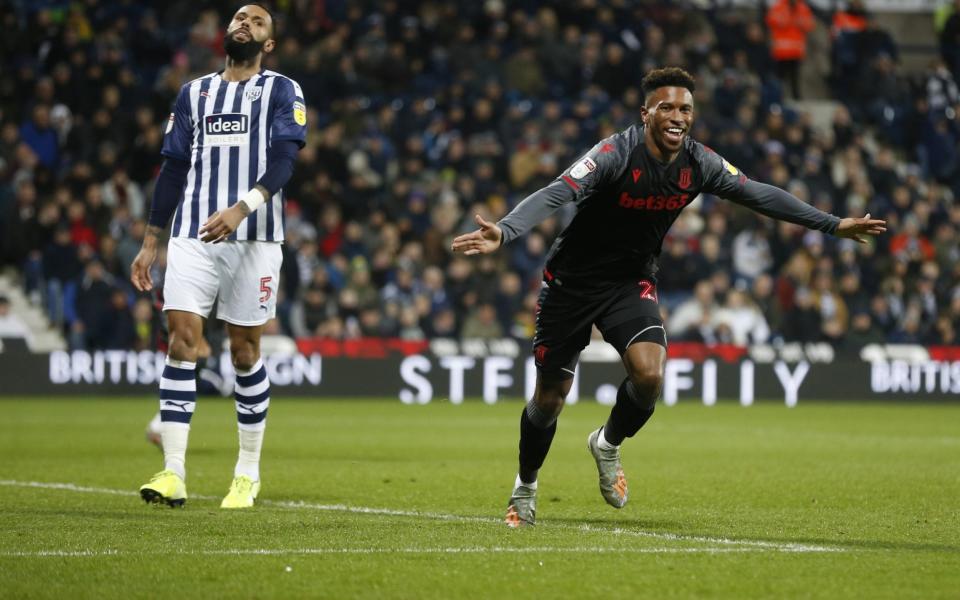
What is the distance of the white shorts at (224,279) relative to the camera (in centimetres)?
815

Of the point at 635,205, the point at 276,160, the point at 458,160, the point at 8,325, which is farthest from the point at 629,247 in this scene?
the point at 458,160

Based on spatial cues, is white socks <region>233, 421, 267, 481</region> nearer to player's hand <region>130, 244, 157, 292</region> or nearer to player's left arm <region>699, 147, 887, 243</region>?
player's hand <region>130, 244, 157, 292</region>

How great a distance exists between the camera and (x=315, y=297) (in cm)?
2025

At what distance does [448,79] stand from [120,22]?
474cm

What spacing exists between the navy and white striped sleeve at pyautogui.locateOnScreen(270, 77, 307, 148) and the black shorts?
1.64 meters

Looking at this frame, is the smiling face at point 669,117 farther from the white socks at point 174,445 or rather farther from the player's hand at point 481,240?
the white socks at point 174,445

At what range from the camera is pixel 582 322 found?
7598 millimetres

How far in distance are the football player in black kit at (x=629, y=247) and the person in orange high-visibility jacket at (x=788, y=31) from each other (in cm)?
1898

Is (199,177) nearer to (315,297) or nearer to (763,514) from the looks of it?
(763,514)

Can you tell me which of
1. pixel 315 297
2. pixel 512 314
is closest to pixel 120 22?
pixel 315 297

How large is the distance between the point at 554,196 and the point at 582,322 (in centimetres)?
98

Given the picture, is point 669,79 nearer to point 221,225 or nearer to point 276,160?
point 276,160

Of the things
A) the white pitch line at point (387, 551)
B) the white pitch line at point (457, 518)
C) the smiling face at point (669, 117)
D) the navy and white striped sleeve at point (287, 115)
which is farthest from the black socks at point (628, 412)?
the navy and white striped sleeve at point (287, 115)

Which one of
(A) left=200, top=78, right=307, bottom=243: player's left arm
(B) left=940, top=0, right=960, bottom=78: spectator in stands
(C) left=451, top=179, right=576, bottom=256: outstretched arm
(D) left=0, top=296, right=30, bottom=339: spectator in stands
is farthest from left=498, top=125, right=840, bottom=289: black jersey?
(B) left=940, top=0, right=960, bottom=78: spectator in stands
